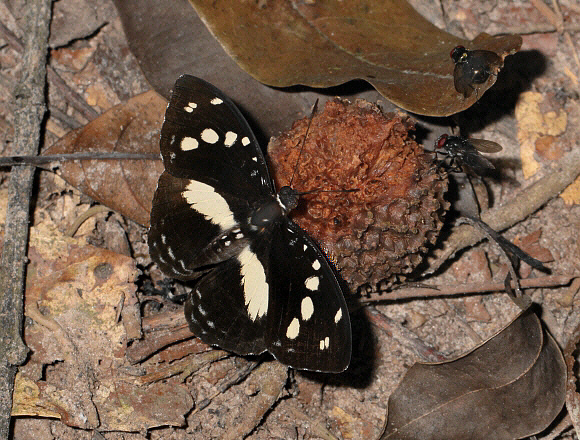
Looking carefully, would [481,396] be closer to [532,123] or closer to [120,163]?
[532,123]

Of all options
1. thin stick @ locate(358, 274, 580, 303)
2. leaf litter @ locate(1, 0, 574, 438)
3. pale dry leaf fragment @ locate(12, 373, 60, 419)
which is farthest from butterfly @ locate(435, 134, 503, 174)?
pale dry leaf fragment @ locate(12, 373, 60, 419)

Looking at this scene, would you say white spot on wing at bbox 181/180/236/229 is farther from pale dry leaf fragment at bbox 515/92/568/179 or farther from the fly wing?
pale dry leaf fragment at bbox 515/92/568/179

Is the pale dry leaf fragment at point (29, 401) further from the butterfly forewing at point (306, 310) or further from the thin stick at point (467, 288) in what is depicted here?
the thin stick at point (467, 288)

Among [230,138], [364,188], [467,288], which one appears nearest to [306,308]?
[364,188]

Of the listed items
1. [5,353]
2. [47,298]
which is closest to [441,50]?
[47,298]

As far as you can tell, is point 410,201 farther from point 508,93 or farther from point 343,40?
point 508,93

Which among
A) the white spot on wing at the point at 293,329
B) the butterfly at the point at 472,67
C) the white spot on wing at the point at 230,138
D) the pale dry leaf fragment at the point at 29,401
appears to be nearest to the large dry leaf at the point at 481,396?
the white spot on wing at the point at 293,329

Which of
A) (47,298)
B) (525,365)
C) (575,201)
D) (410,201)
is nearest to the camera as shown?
(410,201)
